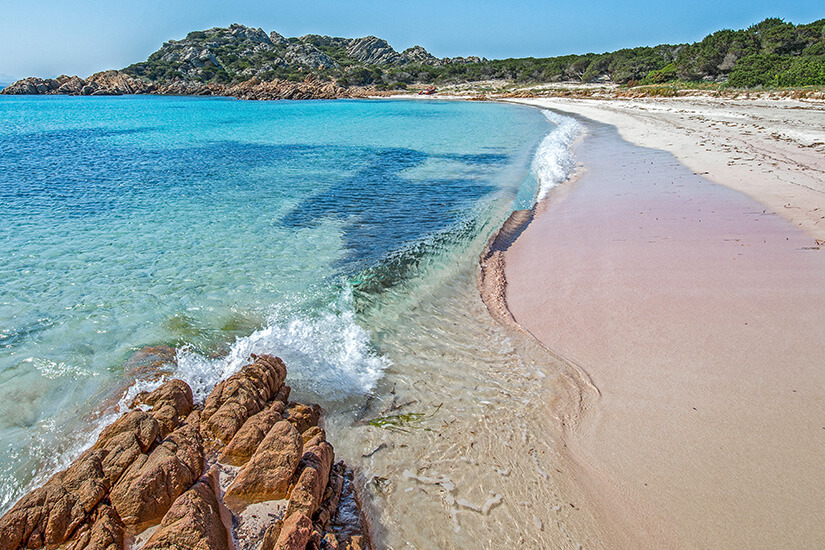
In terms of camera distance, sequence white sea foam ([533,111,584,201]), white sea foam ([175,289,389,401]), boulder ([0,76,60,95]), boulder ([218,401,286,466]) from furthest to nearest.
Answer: boulder ([0,76,60,95]) < white sea foam ([533,111,584,201]) < white sea foam ([175,289,389,401]) < boulder ([218,401,286,466])

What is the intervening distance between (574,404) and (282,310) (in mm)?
4539

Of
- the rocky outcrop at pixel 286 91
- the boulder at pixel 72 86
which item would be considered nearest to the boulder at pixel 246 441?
the rocky outcrop at pixel 286 91

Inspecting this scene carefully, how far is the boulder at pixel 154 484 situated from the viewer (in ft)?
9.96

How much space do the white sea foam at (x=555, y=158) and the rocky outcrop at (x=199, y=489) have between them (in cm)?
1139

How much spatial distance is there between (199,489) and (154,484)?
0.33 metres

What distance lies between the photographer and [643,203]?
450 inches

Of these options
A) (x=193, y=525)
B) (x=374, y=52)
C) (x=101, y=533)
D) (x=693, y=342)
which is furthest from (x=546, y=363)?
(x=374, y=52)

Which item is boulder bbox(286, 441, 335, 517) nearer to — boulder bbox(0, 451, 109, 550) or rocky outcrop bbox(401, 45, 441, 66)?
boulder bbox(0, 451, 109, 550)

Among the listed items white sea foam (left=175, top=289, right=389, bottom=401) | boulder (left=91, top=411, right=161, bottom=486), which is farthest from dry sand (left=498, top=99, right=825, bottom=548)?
boulder (left=91, top=411, right=161, bottom=486)

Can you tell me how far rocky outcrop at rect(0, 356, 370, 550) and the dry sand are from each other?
7.70 feet

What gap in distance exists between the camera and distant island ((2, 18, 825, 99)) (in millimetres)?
44406

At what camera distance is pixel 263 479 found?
3.31 meters

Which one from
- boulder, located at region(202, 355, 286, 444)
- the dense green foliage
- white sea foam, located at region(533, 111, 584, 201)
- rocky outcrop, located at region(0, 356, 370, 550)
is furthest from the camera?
the dense green foliage

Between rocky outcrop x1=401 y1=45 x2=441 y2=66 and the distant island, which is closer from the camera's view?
the distant island
